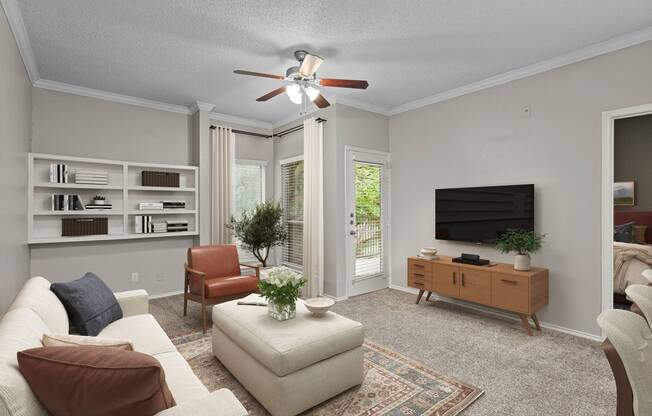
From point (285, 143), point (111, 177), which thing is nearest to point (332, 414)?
point (111, 177)

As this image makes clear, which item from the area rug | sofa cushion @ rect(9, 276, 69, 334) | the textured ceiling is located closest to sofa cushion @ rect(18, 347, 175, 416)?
sofa cushion @ rect(9, 276, 69, 334)

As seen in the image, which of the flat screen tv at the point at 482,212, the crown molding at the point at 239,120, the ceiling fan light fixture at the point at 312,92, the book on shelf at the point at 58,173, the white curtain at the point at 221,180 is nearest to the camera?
the ceiling fan light fixture at the point at 312,92

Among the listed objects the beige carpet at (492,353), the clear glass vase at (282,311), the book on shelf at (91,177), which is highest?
the book on shelf at (91,177)

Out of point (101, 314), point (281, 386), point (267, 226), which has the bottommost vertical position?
point (281, 386)

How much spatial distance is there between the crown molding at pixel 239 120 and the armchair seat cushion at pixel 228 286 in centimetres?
269

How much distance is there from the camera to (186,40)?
3033mm

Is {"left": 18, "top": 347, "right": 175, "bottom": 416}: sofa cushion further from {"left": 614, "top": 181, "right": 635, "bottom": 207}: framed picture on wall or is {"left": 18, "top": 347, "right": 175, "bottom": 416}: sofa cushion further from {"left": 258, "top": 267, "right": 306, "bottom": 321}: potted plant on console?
{"left": 614, "top": 181, "right": 635, "bottom": 207}: framed picture on wall

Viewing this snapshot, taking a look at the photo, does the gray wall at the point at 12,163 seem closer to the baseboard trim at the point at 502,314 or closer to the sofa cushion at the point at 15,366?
the sofa cushion at the point at 15,366

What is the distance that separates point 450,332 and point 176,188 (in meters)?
4.00

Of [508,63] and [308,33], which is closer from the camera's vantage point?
[308,33]

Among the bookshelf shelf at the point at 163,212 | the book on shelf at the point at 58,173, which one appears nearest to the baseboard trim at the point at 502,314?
the bookshelf shelf at the point at 163,212

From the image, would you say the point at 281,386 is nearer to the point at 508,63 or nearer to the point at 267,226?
the point at 267,226

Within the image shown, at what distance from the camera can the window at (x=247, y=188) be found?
5727mm

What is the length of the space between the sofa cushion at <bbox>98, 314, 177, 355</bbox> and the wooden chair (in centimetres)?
87
